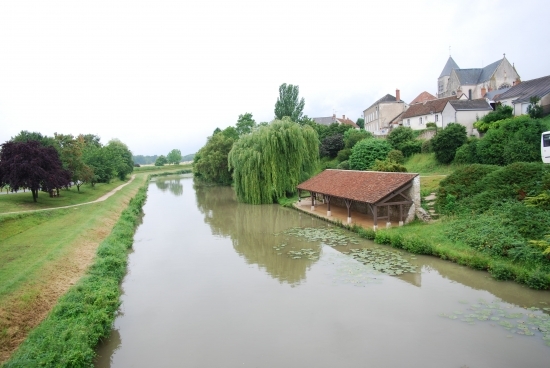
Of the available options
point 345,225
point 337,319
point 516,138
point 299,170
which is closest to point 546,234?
point 337,319

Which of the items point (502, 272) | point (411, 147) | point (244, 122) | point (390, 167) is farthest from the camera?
point (244, 122)

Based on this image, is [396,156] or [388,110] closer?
[396,156]

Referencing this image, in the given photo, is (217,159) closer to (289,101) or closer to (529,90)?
(289,101)

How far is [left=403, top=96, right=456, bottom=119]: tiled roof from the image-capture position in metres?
35.6

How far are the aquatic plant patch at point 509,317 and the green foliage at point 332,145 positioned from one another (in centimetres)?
3357

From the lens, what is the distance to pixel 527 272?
420 inches

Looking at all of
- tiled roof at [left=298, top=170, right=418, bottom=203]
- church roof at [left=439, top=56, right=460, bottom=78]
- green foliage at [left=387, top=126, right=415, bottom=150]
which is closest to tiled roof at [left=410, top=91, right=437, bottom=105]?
church roof at [left=439, top=56, right=460, bottom=78]

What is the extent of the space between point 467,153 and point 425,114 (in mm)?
14038

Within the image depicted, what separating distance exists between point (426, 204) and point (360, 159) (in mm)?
13912

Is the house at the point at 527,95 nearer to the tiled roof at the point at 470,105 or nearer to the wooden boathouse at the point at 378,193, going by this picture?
the tiled roof at the point at 470,105

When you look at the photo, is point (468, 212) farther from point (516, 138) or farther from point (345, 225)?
point (516, 138)

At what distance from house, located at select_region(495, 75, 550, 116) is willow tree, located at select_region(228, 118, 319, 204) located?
53.9 feet

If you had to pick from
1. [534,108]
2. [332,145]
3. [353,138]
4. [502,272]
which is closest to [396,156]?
[353,138]

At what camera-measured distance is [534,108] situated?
85.8ft
